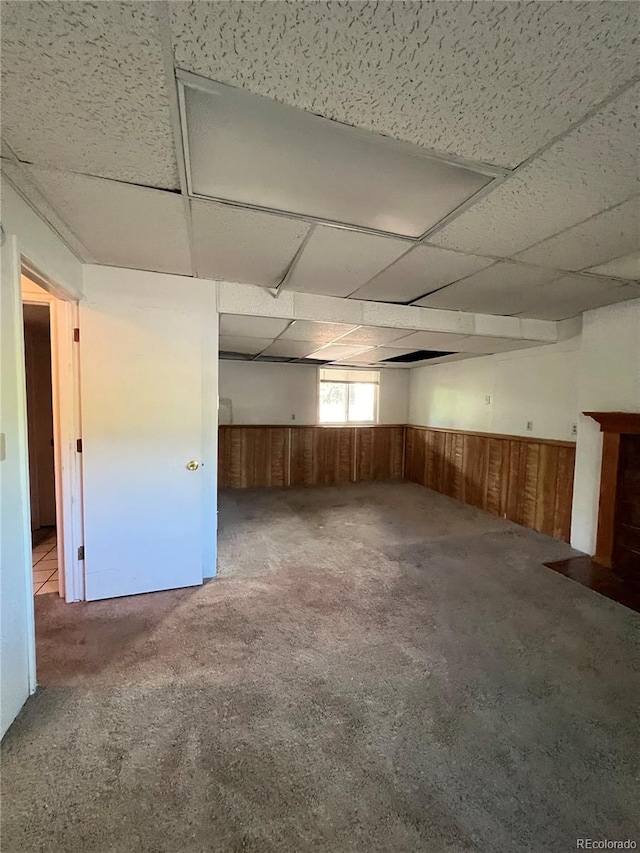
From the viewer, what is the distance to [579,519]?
3.62 m

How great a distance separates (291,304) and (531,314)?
245 cm

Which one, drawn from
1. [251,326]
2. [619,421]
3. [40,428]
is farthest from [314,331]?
[40,428]

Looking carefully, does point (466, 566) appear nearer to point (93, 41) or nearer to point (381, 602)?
point (381, 602)

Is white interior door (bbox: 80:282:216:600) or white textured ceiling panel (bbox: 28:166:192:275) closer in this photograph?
white textured ceiling panel (bbox: 28:166:192:275)

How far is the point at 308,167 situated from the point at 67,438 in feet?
7.44

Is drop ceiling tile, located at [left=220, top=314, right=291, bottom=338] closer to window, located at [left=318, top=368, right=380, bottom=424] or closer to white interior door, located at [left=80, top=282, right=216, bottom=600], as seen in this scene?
white interior door, located at [left=80, top=282, right=216, bottom=600]

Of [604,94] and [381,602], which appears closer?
[604,94]

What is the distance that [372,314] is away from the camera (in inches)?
128

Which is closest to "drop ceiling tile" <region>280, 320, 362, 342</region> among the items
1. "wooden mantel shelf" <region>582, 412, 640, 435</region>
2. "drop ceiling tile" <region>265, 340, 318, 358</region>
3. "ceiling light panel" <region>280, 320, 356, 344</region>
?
"ceiling light panel" <region>280, 320, 356, 344</region>

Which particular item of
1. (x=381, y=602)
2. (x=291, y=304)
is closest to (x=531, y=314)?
(x=291, y=304)

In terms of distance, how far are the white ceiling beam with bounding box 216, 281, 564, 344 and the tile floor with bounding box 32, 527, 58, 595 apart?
2.47 meters

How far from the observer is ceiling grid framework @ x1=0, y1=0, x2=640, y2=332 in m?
0.86

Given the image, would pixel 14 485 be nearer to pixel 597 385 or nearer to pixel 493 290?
pixel 493 290

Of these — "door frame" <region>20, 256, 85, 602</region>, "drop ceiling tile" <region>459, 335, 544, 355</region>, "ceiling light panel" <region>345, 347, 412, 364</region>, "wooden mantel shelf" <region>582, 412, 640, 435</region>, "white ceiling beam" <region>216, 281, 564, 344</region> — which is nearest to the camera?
"door frame" <region>20, 256, 85, 602</region>
